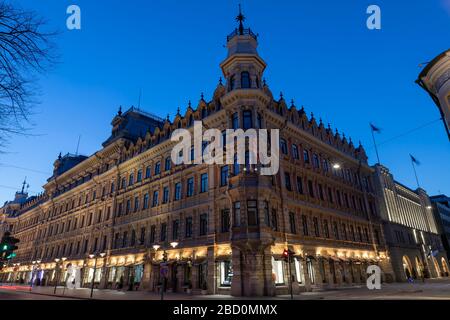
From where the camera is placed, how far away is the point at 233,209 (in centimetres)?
2428

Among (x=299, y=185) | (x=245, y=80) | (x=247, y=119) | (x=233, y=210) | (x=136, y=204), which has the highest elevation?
(x=245, y=80)

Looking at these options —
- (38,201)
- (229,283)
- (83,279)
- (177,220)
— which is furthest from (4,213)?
(229,283)

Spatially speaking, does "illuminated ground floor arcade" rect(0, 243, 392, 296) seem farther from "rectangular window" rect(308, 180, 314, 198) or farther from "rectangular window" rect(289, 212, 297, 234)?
"rectangular window" rect(308, 180, 314, 198)

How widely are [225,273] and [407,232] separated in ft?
136

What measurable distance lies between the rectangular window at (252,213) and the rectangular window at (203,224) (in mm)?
5342

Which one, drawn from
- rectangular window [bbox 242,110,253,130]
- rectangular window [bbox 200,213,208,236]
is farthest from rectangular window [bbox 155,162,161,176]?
rectangular window [bbox 242,110,253,130]

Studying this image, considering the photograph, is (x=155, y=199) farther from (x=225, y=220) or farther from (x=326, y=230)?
(x=326, y=230)

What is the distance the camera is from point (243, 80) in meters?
28.1

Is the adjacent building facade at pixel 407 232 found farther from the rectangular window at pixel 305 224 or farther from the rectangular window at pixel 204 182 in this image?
the rectangular window at pixel 204 182

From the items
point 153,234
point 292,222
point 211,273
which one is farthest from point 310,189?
point 153,234

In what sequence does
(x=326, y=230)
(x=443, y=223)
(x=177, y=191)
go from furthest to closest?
(x=443, y=223) → (x=177, y=191) → (x=326, y=230)

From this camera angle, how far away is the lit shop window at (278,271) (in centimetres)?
2332

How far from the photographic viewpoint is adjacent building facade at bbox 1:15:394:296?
23.9m

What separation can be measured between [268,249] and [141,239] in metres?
17.0
